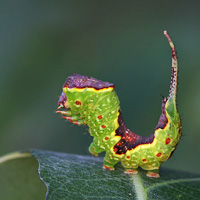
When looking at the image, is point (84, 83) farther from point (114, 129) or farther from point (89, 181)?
point (89, 181)

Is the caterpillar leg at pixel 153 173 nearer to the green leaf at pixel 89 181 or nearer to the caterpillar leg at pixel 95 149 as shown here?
the green leaf at pixel 89 181

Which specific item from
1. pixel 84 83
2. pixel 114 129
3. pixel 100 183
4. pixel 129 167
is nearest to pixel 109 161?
pixel 129 167

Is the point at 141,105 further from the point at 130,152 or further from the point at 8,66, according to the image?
the point at 8,66

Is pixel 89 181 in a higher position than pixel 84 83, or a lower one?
lower

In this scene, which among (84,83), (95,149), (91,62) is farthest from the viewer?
(91,62)

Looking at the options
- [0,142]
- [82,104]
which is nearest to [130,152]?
[82,104]

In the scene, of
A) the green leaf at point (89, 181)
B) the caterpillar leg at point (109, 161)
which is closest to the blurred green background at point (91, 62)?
the caterpillar leg at point (109, 161)

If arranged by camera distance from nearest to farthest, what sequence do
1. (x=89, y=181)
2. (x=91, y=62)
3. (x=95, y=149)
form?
1. (x=89, y=181)
2. (x=95, y=149)
3. (x=91, y=62)
